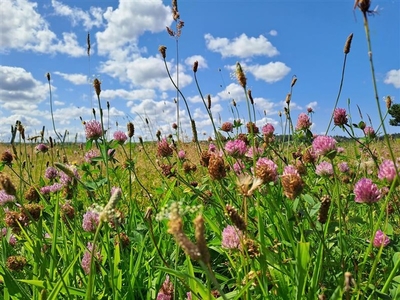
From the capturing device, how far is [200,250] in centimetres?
50

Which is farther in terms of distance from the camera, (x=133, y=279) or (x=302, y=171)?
(x=302, y=171)

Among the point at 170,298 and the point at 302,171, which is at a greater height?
the point at 302,171

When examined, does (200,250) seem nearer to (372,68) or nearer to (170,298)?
(372,68)

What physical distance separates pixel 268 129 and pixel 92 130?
1029 millimetres

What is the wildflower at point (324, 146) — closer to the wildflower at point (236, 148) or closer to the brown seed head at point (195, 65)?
the wildflower at point (236, 148)

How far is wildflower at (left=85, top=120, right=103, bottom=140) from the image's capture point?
6.48 feet

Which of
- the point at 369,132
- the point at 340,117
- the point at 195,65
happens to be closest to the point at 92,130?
the point at 195,65

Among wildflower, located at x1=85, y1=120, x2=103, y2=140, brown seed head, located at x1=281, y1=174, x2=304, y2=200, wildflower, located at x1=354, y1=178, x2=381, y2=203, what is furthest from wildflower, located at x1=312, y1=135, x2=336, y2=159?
wildflower, located at x1=85, y1=120, x2=103, y2=140

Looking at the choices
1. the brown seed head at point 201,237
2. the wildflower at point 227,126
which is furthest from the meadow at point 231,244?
the wildflower at point 227,126

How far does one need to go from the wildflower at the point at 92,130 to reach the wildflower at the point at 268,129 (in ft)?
3.17

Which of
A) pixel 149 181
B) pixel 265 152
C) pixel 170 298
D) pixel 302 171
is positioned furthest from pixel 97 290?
pixel 149 181

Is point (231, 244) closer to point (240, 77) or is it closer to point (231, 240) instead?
point (231, 240)

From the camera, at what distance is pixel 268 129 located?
248cm

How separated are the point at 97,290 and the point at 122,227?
2.28 feet
